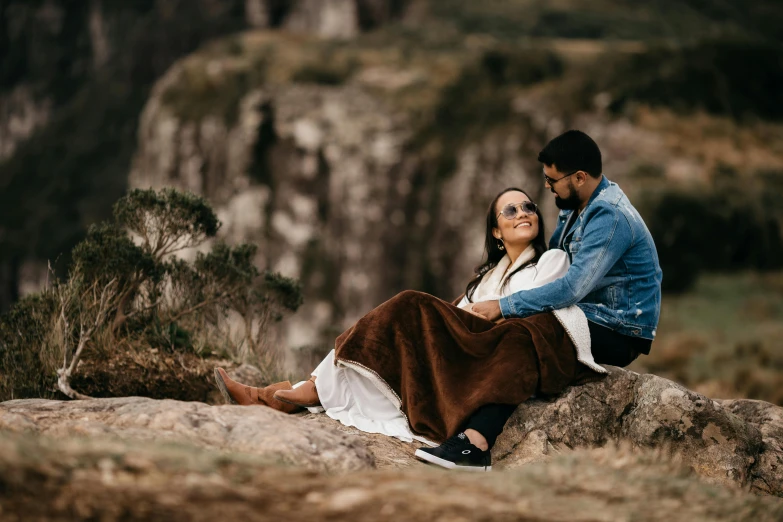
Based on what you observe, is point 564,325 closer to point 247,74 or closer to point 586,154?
point 586,154

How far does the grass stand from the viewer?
17.0 m

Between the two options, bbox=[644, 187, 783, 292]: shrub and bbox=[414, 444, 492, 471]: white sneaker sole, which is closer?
bbox=[414, 444, 492, 471]: white sneaker sole

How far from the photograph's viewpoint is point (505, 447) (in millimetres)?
5246

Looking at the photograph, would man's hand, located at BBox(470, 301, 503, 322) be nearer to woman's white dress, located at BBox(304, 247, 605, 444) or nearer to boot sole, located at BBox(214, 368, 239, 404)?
woman's white dress, located at BBox(304, 247, 605, 444)

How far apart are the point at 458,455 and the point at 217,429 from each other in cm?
144

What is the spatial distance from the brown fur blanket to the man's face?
2.73 ft

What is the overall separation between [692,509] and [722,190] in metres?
31.3

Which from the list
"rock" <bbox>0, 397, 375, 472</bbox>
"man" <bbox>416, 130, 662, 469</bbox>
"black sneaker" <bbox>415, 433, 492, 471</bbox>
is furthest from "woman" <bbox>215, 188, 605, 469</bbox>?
"rock" <bbox>0, 397, 375, 472</bbox>

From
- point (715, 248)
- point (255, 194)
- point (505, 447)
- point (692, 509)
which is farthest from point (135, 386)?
point (255, 194)

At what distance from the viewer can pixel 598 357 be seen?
5.45 m

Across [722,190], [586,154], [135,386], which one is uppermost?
[722,190]

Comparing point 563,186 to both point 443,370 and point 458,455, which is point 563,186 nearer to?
point 443,370

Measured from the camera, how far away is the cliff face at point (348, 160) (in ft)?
159

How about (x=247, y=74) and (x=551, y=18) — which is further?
(x=551, y=18)
